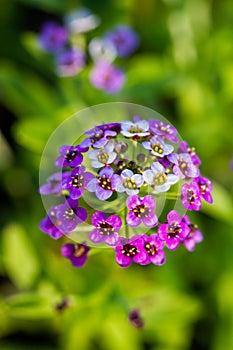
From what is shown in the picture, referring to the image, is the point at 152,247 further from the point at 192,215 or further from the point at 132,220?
the point at 192,215

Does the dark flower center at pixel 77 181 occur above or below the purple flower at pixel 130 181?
below

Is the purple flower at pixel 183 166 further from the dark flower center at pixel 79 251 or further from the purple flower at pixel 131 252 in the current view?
the dark flower center at pixel 79 251

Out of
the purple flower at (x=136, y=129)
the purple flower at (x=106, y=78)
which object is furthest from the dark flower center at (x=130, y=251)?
the purple flower at (x=106, y=78)

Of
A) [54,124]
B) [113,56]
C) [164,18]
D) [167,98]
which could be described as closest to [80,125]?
[54,124]

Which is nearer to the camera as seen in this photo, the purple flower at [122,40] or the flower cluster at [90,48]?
the flower cluster at [90,48]

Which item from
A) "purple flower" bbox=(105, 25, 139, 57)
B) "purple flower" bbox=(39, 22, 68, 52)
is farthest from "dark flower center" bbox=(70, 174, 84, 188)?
"purple flower" bbox=(105, 25, 139, 57)

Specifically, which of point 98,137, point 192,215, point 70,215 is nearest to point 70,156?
point 98,137
